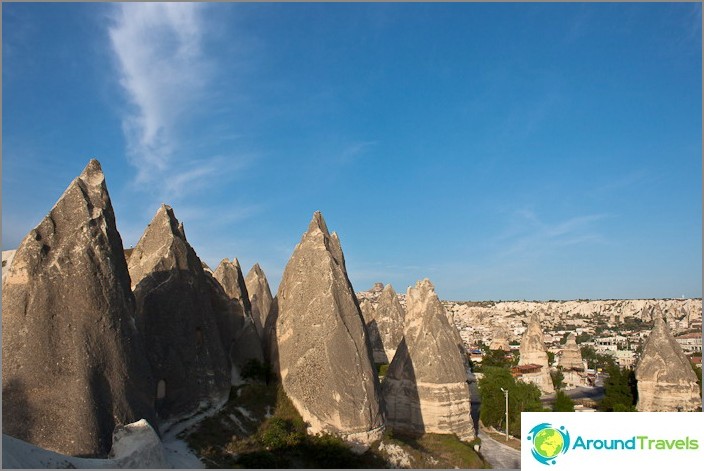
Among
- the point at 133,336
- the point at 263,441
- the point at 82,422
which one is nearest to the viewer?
the point at 82,422

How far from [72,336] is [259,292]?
24.5 m

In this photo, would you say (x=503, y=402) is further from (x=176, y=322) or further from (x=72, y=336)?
(x=72, y=336)

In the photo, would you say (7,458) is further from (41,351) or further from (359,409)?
(359,409)

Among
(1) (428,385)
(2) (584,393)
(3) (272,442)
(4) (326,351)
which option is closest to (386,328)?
(1) (428,385)

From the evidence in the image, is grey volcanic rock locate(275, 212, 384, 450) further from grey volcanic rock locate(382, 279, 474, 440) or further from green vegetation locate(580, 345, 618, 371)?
green vegetation locate(580, 345, 618, 371)

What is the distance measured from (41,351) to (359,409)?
9.58 m

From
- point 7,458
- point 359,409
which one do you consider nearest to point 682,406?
point 359,409

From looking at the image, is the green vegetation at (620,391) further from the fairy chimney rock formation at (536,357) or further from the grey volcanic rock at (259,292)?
the grey volcanic rock at (259,292)

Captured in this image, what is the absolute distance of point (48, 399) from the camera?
12.4 m

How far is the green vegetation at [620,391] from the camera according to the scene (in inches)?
1293

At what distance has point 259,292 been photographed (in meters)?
37.6

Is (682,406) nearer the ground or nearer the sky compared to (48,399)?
nearer the ground

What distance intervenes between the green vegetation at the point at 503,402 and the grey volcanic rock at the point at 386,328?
33.0ft

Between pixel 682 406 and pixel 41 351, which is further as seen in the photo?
pixel 682 406
